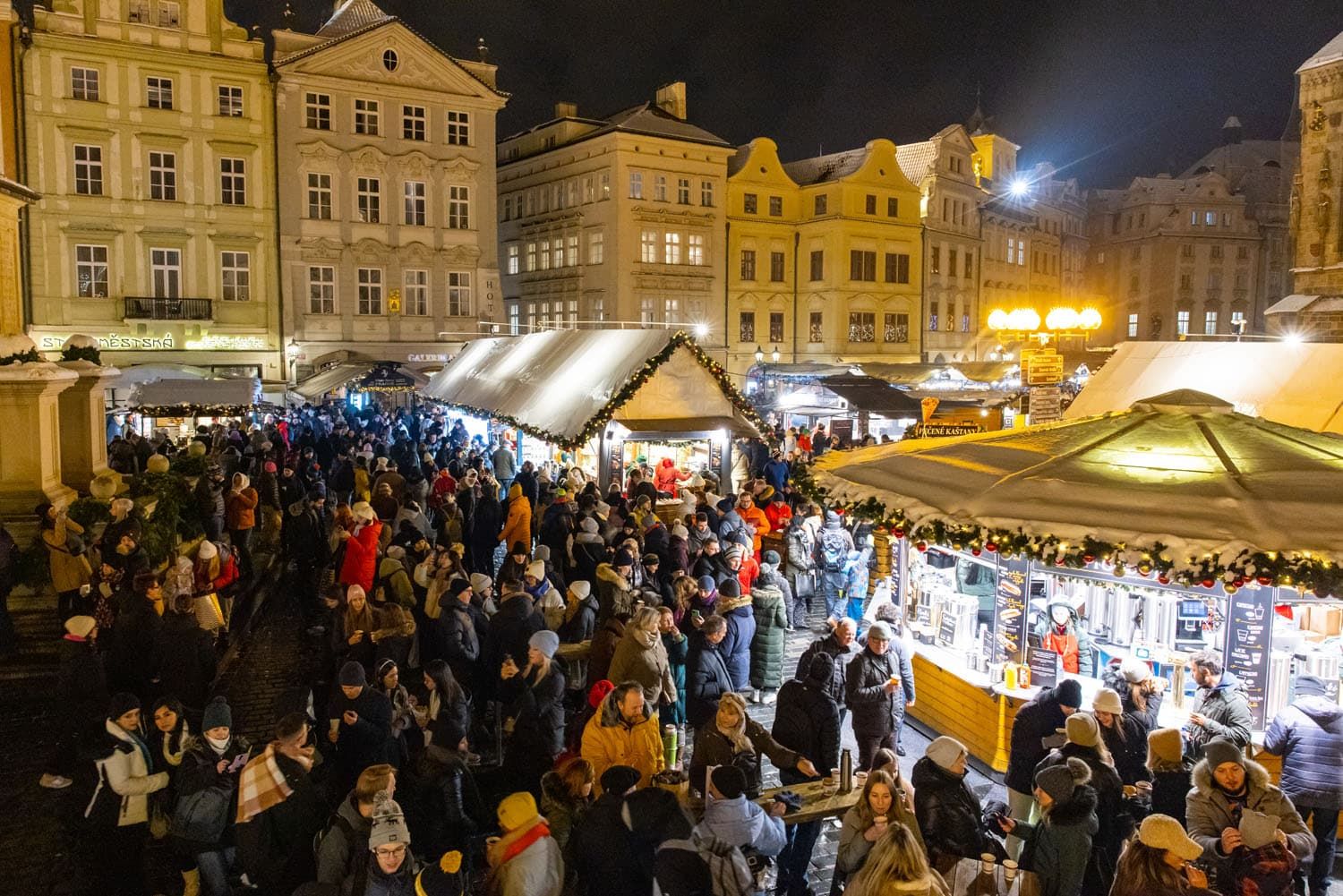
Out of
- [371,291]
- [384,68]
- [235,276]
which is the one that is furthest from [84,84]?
[371,291]

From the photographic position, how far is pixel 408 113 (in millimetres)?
32844

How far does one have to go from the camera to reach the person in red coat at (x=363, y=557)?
995 cm

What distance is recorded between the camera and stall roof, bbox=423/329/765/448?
15.7 metres

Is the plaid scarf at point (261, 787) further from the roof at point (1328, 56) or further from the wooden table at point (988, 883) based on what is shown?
the roof at point (1328, 56)

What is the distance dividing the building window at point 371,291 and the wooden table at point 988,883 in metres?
30.7

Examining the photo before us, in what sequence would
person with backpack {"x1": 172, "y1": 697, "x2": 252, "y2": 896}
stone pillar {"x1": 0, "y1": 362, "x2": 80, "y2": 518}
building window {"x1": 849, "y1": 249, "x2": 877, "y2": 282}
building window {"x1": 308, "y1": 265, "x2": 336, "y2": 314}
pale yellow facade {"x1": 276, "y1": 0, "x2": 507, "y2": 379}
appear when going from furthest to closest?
building window {"x1": 849, "y1": 249, "x2": 877, "y2": 282} < building window {"x1": 308, "y1": 265, "x2": 336, "y2": 314} < pale yellow facade {"x1": 276, "y1": 0, "x2": 507, "y2": 379} < stone pillar {"x1": 0, "y1": 362, "x2": 80, "y2": 518} < person with backpack {"x1": 172, "y1": 697, "x2": 252, "y2": 896}

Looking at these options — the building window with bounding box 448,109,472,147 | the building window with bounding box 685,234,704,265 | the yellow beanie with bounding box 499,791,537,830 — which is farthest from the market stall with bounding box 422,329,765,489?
the building window with bounding box 685,234,704,265

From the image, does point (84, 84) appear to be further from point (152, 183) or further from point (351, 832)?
point (351, 832)

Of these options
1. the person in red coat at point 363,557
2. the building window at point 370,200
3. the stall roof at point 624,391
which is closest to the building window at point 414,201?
the building window at point 370,200

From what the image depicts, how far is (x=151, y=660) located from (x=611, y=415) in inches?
351

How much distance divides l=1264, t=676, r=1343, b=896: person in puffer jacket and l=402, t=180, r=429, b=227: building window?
31.0m

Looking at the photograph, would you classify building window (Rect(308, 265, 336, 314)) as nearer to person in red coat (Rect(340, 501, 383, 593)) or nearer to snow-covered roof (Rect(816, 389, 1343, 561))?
person in red coat (Rect(340, 501, 383, 593))

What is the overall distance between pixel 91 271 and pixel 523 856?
3034 centimetres

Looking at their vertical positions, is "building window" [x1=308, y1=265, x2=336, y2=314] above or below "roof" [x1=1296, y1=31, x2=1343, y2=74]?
below
